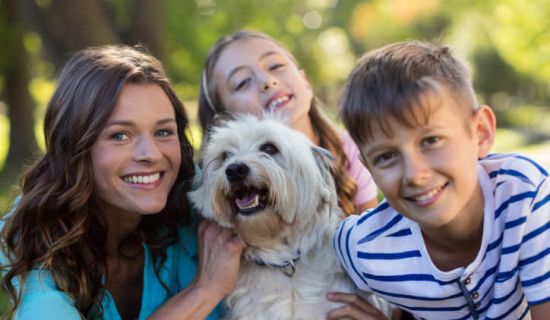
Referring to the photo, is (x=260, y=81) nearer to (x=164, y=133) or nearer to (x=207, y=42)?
(x=164, y=133)

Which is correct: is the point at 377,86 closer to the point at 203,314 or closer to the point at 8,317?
the point at 203,314

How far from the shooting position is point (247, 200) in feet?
9.32

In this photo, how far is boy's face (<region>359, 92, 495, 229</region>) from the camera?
7.13 ft

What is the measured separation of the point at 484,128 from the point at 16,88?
1596cm

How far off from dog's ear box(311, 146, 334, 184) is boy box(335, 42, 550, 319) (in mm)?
545

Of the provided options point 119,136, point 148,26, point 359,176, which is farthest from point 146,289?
point 148,26

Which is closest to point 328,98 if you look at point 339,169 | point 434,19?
point 434,19

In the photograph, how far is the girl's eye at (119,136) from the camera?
106 inches

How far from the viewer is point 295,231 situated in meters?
2.91

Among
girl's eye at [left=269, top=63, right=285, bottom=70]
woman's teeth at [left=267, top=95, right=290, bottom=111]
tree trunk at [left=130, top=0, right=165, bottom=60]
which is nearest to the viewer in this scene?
woman's teeth at [left=267, top=95, right=290, bottom=111]

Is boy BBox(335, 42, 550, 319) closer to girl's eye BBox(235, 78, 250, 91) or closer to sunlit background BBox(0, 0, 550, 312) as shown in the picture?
sunlit background BBox(0, 0, 550, 312)

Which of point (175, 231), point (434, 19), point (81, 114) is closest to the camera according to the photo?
point (81, 114)

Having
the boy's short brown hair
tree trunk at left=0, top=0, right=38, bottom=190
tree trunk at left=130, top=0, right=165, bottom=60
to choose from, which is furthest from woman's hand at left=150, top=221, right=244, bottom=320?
tree trunk at left=0, top=0, right=38, bottom=190

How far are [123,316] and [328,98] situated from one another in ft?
106
